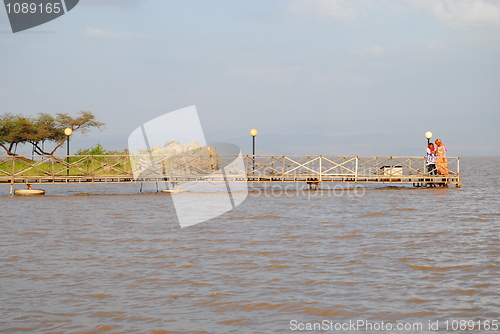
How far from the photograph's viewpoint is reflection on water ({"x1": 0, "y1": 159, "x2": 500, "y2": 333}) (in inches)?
224

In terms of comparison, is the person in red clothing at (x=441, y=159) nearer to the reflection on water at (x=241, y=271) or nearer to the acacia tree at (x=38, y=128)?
the reflection on water at (x=241, y=271)

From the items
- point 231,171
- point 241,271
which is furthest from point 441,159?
point 241,271

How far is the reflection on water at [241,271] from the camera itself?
18.7 feet

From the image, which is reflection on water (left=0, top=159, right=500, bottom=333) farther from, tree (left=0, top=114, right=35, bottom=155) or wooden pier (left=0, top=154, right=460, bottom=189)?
tree (left=0, top=114, right=35, bottom=155)

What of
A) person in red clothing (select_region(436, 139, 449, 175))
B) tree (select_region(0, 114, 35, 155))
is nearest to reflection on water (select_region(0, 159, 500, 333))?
person in red clothing (select_region(436, 139, 449, 175))

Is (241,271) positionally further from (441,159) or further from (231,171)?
(441,159)

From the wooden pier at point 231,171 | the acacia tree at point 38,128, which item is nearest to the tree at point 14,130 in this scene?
the acacia tree at point 38,128

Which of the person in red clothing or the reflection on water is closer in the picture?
the reflection on water

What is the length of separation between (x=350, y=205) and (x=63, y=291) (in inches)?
485

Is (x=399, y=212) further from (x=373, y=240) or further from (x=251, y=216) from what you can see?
(x=373, y=240)

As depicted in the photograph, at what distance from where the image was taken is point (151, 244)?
32.9 feet

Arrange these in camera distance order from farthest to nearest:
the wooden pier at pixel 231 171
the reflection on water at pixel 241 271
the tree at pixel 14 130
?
the tree at pixel 14 130 < the wooden pier at pixel 231 171 < the reflection on water at pixel 241 271

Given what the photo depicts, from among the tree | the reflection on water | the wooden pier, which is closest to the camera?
the reflection on water

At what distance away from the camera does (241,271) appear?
770 centimetres
